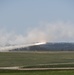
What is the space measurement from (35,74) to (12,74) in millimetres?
1913

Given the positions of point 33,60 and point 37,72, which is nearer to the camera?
point 37,72

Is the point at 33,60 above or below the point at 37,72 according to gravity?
above

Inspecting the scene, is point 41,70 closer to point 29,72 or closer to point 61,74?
point 29,72

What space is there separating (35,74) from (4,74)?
261 cm

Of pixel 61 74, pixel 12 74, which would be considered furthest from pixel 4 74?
pixel 61 74

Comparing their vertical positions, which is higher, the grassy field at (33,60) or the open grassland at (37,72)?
the grassy field at (33,60)

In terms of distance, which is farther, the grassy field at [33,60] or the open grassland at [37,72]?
the grassy field at [33,60]

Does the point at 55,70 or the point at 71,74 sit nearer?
the point at 71,74

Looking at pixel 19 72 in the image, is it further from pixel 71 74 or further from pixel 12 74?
pixel 71 74

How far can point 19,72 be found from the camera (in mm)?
26594

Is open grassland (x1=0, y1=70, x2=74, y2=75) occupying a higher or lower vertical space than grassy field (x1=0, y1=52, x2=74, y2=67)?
lower

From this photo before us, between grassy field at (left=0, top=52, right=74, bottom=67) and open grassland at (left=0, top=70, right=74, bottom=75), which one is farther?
grassy field at (left=0, top=52, right=74, bottom=67)

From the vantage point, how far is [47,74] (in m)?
24.8

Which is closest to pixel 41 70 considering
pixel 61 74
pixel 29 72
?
pixel 29 72
